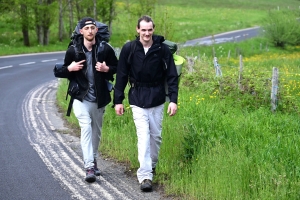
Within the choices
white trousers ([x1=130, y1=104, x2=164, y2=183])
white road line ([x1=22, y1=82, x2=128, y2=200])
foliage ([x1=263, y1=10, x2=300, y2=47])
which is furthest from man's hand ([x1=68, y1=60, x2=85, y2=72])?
foliage ([x1=263, y1=10, x2=300, y2=47])

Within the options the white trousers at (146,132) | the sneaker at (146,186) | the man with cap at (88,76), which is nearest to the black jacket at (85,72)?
the man with cap at (88,76)

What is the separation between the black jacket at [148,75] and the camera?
6797mm

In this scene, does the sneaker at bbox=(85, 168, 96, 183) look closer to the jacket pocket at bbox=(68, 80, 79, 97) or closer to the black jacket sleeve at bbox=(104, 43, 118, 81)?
the jacket pocket at bbox=(68, 80, 79, 97)

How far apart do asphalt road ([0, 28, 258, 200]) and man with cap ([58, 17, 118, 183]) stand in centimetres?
40

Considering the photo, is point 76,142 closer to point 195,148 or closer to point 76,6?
point 195,148

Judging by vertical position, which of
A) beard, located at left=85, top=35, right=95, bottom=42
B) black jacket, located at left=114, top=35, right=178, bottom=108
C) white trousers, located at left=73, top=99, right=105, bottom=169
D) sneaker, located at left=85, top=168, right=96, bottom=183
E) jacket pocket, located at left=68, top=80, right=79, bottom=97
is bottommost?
sneaker, located at left=85, top=168, right=96, bottom=183

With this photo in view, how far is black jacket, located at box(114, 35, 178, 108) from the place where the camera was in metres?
6.80

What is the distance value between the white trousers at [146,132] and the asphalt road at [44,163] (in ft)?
0.79

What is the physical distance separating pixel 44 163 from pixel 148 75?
93.9 inches

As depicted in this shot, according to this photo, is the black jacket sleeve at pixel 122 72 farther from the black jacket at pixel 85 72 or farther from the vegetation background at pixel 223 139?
the vegetation background at pixel 223 139

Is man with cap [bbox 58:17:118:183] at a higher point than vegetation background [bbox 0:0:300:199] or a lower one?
higher

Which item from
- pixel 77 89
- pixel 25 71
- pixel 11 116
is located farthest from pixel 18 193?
pixel 25 71

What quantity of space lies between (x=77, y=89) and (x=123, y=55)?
825 mm

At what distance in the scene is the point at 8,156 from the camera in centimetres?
880
